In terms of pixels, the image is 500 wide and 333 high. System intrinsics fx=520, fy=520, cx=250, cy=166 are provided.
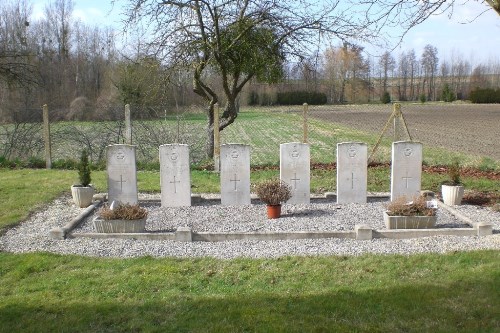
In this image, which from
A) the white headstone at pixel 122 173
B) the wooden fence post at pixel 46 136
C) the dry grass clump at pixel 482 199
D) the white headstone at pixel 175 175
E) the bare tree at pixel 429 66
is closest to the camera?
the white headstone at pixel 122 173

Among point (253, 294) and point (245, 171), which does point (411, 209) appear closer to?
point (245, 171)

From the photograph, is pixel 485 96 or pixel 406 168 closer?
pixel 406 168

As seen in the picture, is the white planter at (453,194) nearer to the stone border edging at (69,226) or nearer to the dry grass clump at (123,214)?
the dry grass clump at (123,214)

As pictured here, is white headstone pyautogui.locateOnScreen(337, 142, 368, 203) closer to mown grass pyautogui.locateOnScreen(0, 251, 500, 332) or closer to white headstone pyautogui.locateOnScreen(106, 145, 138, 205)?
mown grass pyautogui.locateOnScreen(0, 251, 500, 332)

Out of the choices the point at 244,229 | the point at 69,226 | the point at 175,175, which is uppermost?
the point at 175,175

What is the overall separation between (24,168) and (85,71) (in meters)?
41.9

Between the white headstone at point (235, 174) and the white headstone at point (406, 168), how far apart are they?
2985 millimetres

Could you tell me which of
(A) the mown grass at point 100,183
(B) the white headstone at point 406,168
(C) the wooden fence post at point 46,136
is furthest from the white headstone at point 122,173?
(C) the wooden fence post at point 46,136

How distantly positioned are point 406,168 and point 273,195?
2.98 metres

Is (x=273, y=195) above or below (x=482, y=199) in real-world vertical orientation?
above

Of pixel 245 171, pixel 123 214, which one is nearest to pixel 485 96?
pixel 245 171

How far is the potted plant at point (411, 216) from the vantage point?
8.55m

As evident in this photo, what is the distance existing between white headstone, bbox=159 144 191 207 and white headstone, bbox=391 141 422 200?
4.21 meters

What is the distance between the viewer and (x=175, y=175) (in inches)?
421
